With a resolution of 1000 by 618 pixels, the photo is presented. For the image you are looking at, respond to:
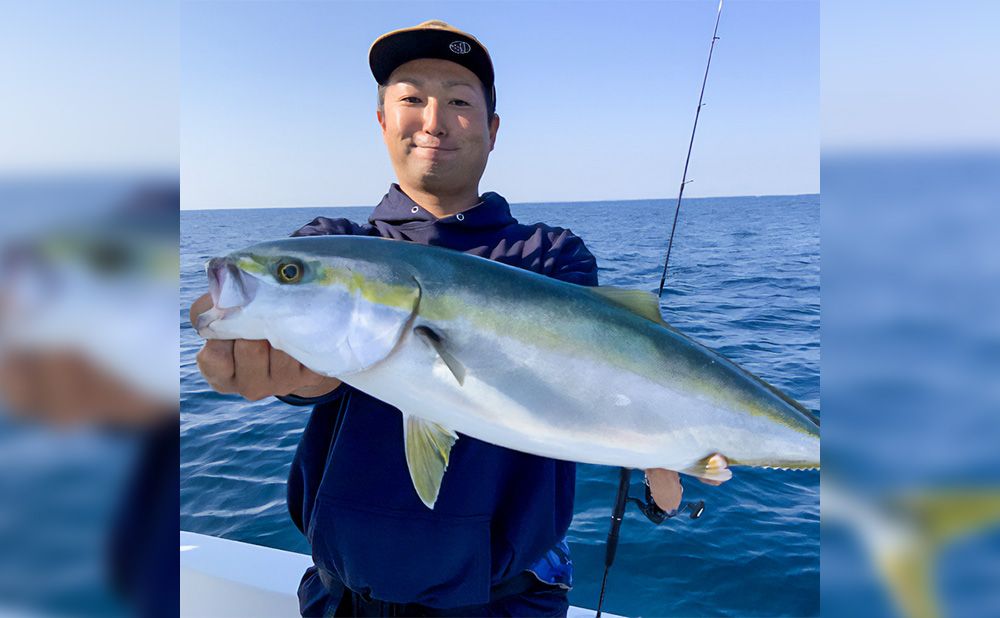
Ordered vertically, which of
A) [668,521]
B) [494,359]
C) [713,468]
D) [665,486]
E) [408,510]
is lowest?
[668,521]

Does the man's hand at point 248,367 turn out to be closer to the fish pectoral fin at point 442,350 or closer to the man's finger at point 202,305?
the man's finger at point 202,305

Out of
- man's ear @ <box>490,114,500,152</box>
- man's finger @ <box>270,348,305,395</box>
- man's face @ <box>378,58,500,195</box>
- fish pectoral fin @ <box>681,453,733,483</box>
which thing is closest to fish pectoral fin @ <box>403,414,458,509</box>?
man's finger @ <box>270,348,305,395</box>

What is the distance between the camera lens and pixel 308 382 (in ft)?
6.09

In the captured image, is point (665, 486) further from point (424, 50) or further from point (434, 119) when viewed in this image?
point (424, 50)

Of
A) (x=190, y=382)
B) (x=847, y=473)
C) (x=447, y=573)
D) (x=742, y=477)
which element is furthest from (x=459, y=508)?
(x=190, y=382)

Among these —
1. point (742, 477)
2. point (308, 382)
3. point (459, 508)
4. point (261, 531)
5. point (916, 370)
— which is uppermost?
point (916, 370)

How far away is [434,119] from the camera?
233 centimetres

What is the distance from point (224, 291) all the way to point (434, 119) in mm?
1063

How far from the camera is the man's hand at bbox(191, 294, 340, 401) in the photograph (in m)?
1.71

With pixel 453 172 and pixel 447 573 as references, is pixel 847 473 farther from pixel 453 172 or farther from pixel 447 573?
pixel 453 172

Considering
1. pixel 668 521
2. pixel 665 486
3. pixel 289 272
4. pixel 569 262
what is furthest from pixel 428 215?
pixel 668 521

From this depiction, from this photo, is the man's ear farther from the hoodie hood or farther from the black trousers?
the black trousers

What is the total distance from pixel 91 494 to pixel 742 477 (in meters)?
6.24

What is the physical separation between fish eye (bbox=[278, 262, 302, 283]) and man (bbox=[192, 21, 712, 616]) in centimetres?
24
